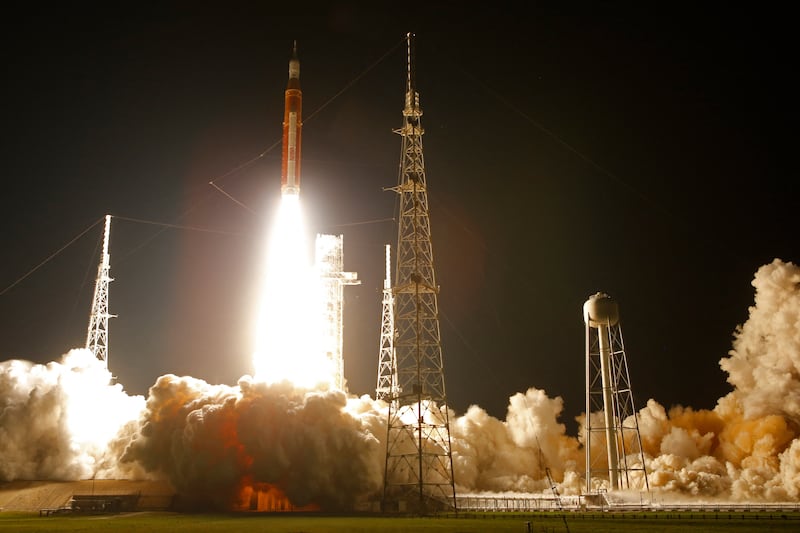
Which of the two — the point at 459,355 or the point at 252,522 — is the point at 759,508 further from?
the point at 459,355

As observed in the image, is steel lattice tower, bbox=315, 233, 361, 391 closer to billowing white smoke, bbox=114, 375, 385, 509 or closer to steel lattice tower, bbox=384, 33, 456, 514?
steel lattice tower, bbox=384, 33, 456, 514

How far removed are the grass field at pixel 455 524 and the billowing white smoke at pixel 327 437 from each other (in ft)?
17.4

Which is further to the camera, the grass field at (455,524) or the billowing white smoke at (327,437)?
the billowing white smoke at (327,437)

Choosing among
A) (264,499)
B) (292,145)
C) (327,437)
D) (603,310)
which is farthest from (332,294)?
(603,310)

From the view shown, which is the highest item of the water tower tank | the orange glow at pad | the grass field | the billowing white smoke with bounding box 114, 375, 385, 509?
the water tower tank

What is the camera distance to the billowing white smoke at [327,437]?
44875mm

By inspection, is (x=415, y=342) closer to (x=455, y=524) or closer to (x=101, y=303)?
(x=455, y=524)

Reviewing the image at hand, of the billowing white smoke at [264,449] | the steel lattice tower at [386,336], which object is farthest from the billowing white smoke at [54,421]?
the steel lattice tower at [386,336]

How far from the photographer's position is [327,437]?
1788 inches

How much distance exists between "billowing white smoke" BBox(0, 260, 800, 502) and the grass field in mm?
5309

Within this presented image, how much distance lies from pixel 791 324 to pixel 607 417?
515 inches

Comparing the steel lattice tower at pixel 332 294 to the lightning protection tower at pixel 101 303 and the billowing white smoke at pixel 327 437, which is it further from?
the lightning protection tower at pixel 101 303

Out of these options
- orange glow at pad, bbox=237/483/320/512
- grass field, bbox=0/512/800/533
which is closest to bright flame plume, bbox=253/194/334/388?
orange glow at pad, bbox=237/483/320/512

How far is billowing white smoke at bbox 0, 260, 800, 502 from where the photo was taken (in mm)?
44875
